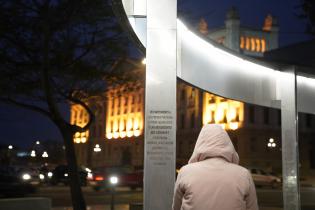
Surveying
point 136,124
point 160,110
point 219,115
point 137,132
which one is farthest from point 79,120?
point 160,110

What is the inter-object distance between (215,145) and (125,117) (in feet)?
293

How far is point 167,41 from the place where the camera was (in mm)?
6598

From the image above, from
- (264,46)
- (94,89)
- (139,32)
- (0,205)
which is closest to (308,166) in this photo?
(264,46)

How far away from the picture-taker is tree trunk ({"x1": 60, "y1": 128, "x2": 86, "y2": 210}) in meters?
15.6

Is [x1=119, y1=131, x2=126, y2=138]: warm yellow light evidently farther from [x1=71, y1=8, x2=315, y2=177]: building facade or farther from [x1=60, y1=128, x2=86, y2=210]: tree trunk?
[x1=60, y1=128, x2=86, y2=210]: tree trunk

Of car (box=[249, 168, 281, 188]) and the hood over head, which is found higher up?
the hood over head

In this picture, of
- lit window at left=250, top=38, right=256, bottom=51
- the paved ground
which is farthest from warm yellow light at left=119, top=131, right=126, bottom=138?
the paved ground

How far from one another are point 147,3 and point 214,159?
3002 mm

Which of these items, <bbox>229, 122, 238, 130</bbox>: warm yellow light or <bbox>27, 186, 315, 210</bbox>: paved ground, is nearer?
<bbox>27, 186, 315, 210</bbox>: paved ground

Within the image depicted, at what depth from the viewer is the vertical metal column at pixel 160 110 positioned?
20.9ft

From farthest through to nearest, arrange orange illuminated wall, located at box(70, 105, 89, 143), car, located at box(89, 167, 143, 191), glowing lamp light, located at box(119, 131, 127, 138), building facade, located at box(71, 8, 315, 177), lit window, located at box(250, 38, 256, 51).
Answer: orange illuminated wall, located at box(70, 105, 89, 143) < glowing lamp light, located at box(119, 131, 127, 138) < lit window, located at box(250, 38, 256, 51) < building facade, located at box(71, 8, 315, 177) < car, located at box(89, 167, 143, 191)

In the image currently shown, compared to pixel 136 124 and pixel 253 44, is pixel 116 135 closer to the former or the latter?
pixel 136 124

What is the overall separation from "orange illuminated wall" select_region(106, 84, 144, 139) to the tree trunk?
69351 millimetres

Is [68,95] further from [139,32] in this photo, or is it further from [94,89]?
[139,32]
